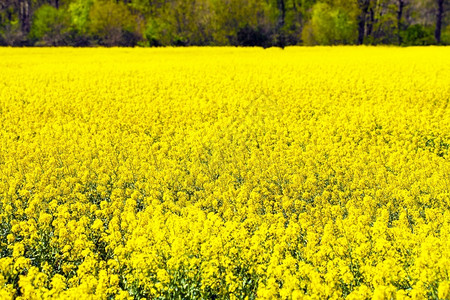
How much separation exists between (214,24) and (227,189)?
45.0 metres

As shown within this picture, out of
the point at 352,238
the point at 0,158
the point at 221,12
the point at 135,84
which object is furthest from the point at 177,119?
the point at 221,12

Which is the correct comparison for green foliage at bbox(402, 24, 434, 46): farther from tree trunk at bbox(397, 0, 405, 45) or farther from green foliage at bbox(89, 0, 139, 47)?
green foliage at bbox(89, 0, 139, 47)

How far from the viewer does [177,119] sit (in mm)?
13125

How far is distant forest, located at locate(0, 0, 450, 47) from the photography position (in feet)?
149

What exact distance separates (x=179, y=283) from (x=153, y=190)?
2.79 metres

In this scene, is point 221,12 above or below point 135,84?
above

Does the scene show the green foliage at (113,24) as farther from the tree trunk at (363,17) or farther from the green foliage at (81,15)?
the tree trunk at (363,17)

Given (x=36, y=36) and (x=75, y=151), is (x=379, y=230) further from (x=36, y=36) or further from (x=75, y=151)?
(x=36, y=36)

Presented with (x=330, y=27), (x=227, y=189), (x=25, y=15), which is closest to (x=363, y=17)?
(x=330, y=27)

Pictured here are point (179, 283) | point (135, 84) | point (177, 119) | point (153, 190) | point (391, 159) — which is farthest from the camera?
point (135, 84)

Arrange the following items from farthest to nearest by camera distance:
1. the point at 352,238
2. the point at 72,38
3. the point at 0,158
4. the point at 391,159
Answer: the point at 72,38 < the point at 0,158 < the point at 391,159 < the point at 352,238

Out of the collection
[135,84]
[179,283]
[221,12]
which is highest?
[221,12]

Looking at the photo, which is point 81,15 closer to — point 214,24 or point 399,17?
point 214,24

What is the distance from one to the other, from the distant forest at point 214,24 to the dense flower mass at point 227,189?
86.5 ft
